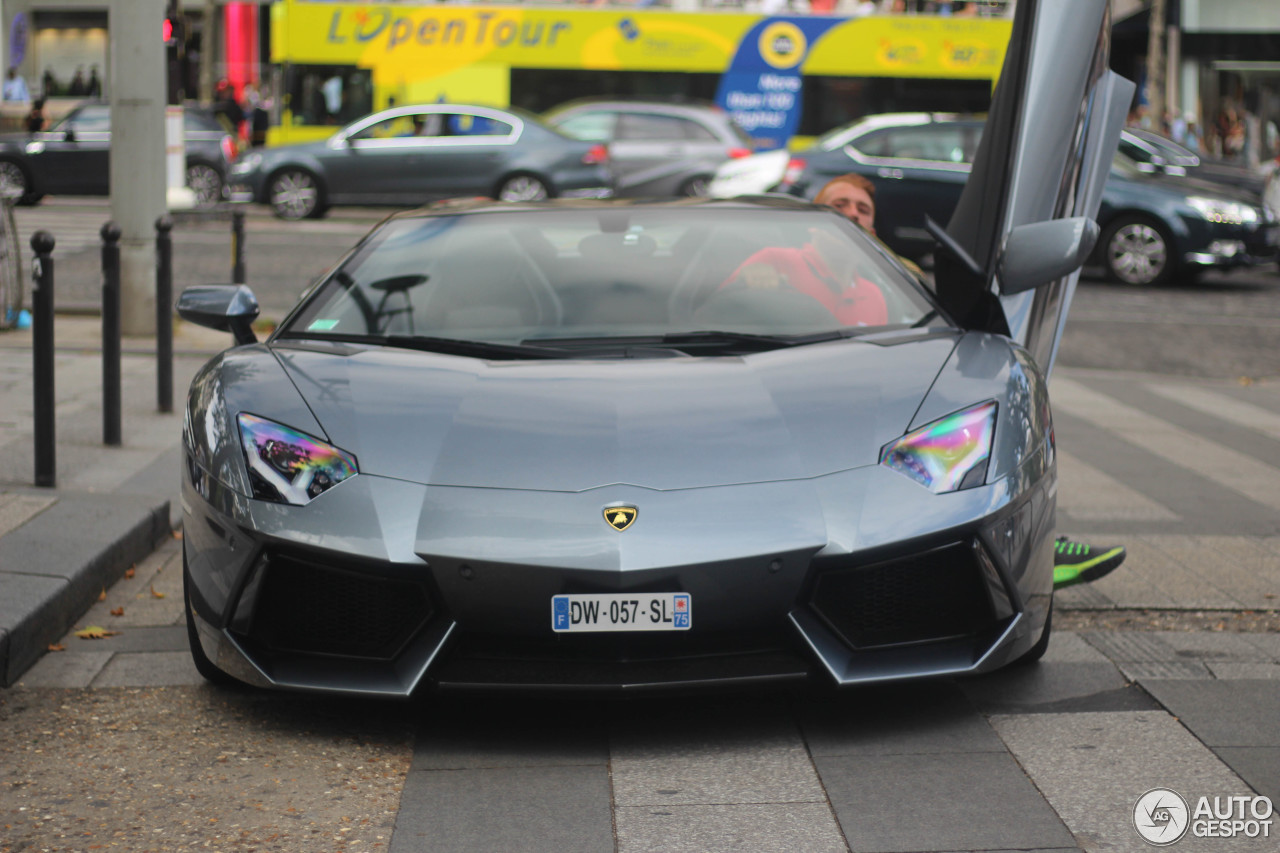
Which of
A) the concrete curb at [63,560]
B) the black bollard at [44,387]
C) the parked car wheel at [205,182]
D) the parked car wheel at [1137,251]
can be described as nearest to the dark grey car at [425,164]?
the parked car wheel at [205,182]

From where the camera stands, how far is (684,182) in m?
20.9

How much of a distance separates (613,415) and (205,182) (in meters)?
19.9

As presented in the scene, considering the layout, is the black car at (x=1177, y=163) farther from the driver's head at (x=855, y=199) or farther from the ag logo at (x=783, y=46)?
the driver's head at (x=855, y=199)

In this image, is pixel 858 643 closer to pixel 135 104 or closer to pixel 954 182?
pixel 135 104

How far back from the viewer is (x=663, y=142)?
2098 cm

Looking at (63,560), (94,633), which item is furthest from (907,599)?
(63,560)

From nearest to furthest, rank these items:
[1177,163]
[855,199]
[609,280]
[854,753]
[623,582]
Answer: [623,582]
[854,753]
[609,280]
[855,199]
[1177,163]

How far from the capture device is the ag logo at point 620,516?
10.5 feet

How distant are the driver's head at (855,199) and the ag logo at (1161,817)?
3.54 metres

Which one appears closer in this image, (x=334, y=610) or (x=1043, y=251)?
(x=334, y=610)

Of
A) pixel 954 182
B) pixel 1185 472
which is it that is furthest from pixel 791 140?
pixel 1185 472

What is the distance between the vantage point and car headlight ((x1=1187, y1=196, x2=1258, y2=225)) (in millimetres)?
15016

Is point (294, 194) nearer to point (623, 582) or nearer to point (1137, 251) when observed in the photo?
point (1137, 251)

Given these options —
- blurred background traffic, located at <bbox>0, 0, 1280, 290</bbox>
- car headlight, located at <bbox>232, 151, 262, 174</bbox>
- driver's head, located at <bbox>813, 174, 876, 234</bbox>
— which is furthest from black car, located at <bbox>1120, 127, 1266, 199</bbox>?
car headlight, located at <bbox>232, 151, 262, 174</bbox>
